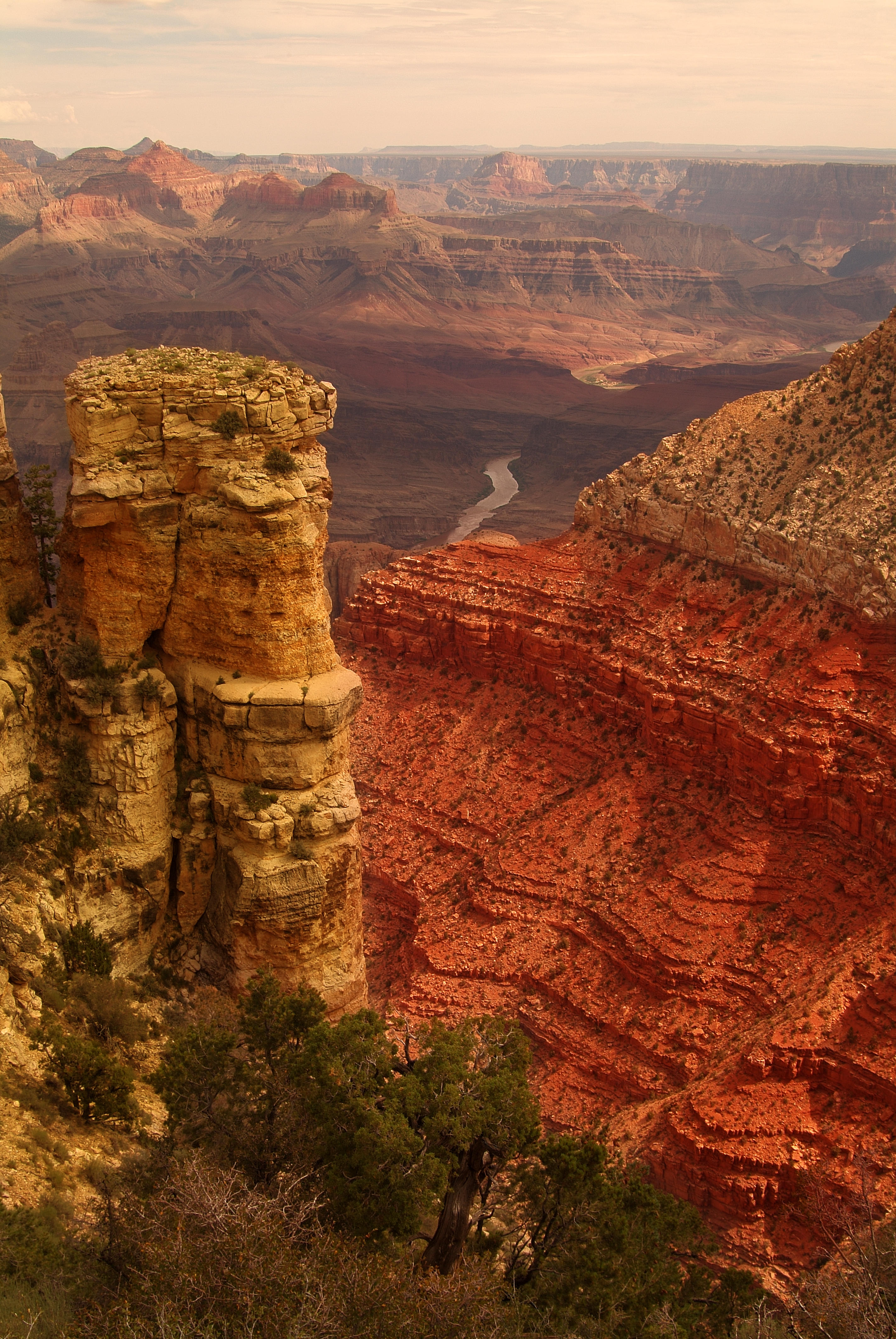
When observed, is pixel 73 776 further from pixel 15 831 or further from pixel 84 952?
pixel 84 952

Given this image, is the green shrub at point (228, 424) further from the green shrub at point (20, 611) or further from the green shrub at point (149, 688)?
the green shrub at point (20, 611)

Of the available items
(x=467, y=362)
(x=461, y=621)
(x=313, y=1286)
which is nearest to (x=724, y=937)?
(x=461, y=621)

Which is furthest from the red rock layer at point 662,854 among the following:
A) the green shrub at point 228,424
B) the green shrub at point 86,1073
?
the green shrub at point 228,424

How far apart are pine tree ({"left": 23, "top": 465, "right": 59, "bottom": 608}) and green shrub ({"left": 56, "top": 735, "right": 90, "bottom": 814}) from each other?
3021 millimetres

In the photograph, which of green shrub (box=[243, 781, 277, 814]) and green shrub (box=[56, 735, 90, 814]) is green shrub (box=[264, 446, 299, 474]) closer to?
green shrub (box=[243, 781, 277, 814])

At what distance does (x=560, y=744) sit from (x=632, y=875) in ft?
23.9

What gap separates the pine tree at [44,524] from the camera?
71.6 feet

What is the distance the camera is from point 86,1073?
1723 cm

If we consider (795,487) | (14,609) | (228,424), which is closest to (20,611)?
(14,609)

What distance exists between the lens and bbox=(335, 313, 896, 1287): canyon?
26.8m

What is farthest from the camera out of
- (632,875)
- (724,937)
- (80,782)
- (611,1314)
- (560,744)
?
(560,744)

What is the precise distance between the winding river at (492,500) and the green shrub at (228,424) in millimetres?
81853

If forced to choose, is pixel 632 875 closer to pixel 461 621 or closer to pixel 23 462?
pixel 461 621

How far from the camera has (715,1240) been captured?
977 inches
